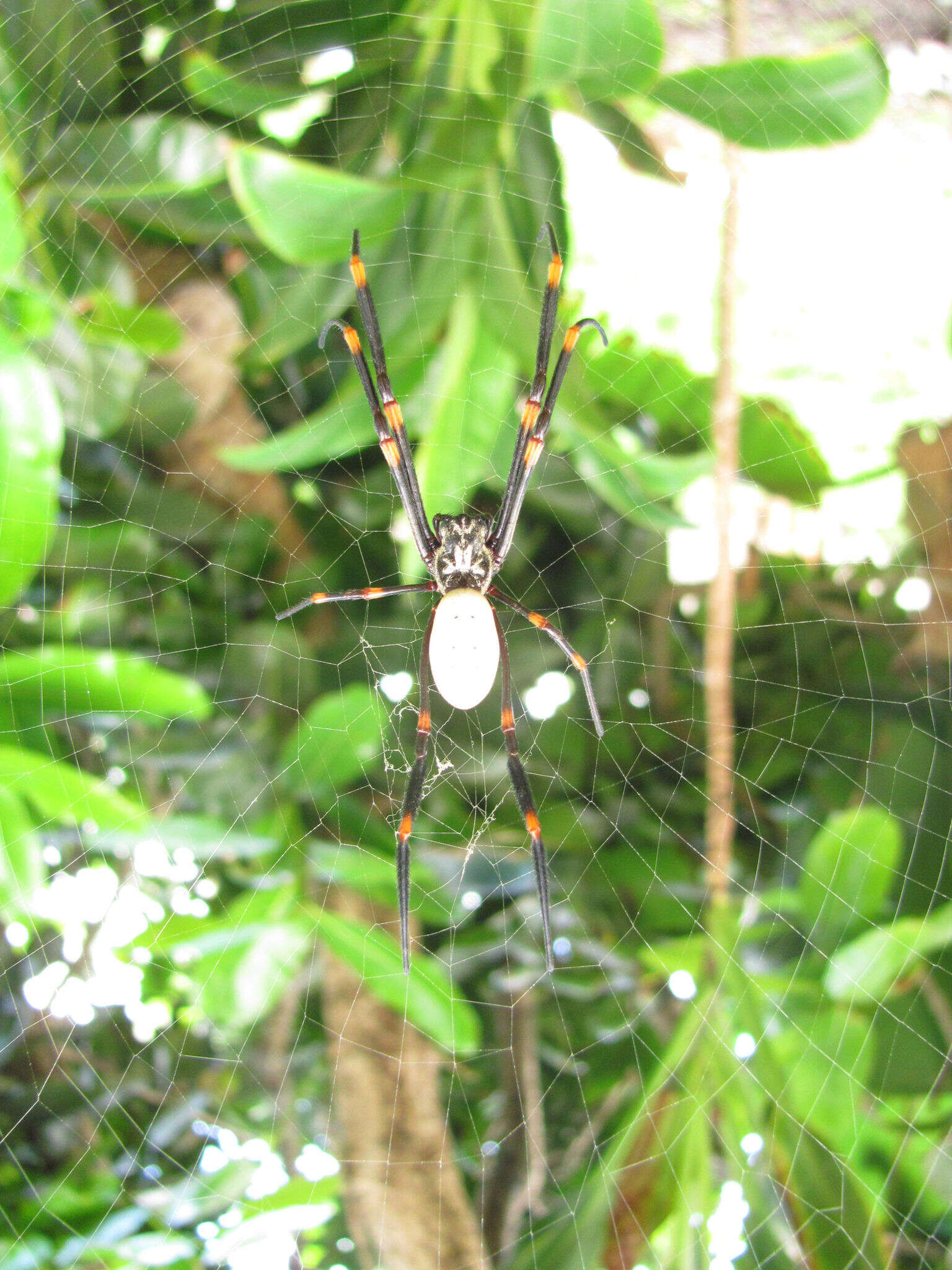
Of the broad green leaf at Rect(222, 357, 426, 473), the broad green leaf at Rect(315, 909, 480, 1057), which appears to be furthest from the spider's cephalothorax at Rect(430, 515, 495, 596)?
the broad green leaf at Rect(315, 909, 480, 1057)

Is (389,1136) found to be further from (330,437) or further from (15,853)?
(330,437)

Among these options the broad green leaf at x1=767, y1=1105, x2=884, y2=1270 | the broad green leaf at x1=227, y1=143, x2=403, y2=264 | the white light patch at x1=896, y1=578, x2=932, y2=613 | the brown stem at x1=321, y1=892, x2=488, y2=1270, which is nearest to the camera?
the broad green leaf at x1=227, y1=143, x2=403, y2=264

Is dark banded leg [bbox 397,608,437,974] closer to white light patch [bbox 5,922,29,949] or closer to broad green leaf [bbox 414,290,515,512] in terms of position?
broad green leaf [bbox 414,290,515,512]

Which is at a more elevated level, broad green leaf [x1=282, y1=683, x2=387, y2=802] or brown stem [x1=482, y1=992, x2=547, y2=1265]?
broad green leaf [x1=282, y1=683, x2=387, y2=802]

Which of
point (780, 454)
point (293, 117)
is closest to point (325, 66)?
point (293, 117)

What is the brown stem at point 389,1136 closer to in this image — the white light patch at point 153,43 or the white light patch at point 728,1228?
the white light patch at point 728,1228

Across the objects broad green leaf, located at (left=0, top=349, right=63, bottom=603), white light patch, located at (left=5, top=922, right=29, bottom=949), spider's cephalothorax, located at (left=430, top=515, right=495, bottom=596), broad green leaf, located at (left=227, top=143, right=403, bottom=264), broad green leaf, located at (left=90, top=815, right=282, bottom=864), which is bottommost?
white light patch, located at (left=5, top=922, right=29, bottom=949)

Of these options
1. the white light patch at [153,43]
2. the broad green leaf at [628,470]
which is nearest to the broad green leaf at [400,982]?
the broad green leaf at [628,470]
